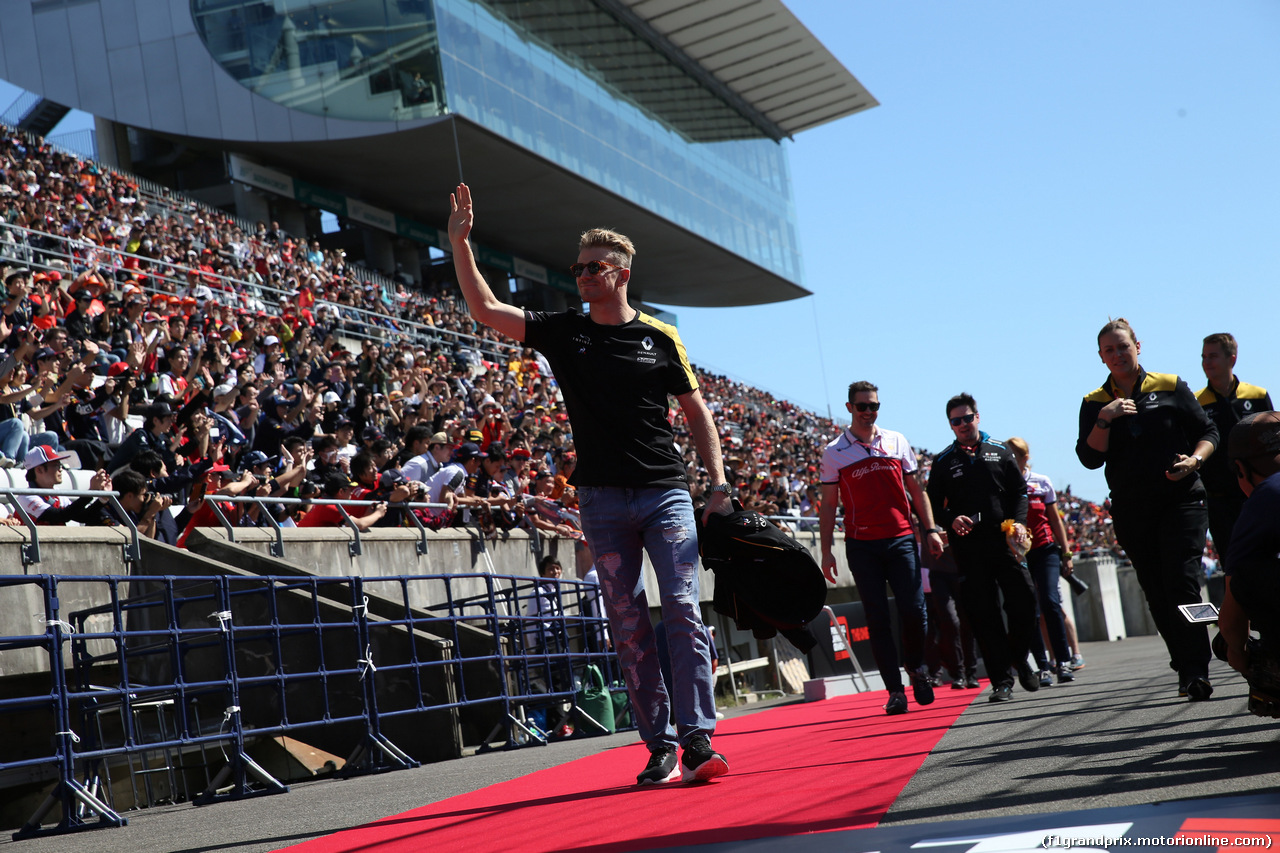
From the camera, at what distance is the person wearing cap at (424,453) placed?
12.7 meters

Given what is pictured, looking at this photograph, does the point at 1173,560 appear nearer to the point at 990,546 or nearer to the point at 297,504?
the point at 990,546

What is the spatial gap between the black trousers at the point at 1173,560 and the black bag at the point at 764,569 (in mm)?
1910

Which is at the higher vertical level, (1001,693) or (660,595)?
(660,595)

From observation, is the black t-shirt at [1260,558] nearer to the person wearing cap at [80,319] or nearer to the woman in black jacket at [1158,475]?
the woman in black jacket at [1158,475]

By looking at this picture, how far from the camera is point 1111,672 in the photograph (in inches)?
389

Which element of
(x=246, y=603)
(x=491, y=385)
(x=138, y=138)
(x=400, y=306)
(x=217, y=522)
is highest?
(x=138, y=138)

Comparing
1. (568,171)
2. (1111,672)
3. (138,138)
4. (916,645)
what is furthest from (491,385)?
(138,138)

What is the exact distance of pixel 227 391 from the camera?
40.0ft

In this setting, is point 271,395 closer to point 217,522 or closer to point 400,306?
point 217,522

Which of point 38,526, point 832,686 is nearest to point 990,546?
point 832,686

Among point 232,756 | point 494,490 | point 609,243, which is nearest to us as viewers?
point 609,243

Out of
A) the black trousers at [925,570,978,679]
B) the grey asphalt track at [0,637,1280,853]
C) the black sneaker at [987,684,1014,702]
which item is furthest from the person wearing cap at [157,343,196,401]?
the black sneaker at [987,684,1014,702]

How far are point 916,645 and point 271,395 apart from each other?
330 inches

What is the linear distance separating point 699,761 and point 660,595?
0.60 meters
